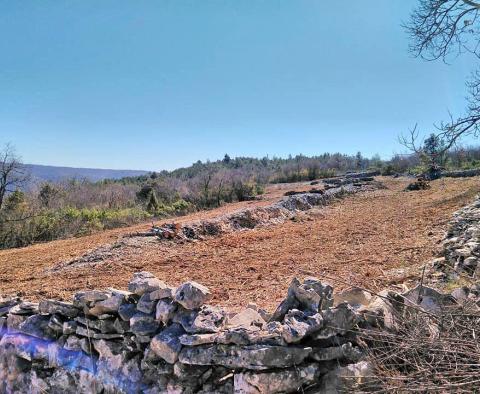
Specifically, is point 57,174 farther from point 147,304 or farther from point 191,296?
point 191,296

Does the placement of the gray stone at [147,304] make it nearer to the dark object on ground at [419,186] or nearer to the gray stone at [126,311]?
the gray stone at [126,311]

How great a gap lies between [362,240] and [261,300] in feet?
19.2

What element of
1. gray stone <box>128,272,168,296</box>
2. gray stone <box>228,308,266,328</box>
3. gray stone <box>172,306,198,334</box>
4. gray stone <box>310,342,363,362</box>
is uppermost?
gray stone <box>128,272,168,296</box>

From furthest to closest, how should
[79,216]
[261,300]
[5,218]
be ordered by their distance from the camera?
[79,216], [5,218], [261,300]

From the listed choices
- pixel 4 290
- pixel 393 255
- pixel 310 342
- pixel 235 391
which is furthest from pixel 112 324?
pixel 393 255

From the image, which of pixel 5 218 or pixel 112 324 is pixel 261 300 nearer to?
pixel 112 324

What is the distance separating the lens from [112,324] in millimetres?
4332

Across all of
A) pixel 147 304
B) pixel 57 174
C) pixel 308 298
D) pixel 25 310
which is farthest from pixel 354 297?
pixel 57 174

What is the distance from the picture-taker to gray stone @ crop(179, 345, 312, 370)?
338 cm

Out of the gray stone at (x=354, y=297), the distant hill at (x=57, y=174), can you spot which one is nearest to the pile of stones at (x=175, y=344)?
the gray stone at (x=354, y=297)

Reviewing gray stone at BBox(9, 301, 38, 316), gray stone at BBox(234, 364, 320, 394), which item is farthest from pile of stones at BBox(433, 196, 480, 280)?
gray stone at BBox(9, 301, 38, 316)

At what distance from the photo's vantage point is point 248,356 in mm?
3430

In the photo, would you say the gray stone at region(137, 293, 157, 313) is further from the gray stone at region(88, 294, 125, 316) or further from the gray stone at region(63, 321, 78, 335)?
the gray stone at region(63, 321, 78, 335)

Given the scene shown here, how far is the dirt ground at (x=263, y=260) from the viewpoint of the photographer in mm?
7012
